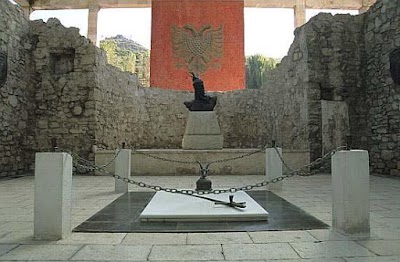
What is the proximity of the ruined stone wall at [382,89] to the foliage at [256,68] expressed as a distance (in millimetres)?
10718

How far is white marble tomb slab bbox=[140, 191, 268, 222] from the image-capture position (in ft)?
9.48

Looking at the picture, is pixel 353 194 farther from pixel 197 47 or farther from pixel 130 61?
pixel 130 61

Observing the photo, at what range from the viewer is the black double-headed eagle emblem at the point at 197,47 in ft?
44.0

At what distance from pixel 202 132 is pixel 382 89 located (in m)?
4.49

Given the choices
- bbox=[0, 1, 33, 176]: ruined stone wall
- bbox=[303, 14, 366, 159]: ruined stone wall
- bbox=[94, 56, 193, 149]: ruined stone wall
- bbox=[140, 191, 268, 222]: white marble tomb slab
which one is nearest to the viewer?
bbox=[140, 191, 268, 222]: white marble tomb slab

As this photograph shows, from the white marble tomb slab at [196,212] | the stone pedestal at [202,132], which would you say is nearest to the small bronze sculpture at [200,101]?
the stone pedestal at [202,132]

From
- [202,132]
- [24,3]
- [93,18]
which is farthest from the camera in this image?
[93,18]

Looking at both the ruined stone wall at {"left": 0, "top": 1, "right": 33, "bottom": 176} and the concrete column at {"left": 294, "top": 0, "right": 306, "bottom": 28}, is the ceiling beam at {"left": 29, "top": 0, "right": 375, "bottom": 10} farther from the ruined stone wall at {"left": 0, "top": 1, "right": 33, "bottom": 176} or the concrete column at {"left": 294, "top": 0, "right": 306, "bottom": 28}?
the ruined stone wall at {"left": 0, "top": 1, "right": 33, "bottom": 176}

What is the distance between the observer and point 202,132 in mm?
7930

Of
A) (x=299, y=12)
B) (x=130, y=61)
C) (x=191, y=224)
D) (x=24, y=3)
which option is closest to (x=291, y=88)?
(x=191, y=224)

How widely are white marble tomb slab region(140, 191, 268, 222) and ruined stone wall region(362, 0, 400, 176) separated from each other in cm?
514

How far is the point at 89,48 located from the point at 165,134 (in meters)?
4.12

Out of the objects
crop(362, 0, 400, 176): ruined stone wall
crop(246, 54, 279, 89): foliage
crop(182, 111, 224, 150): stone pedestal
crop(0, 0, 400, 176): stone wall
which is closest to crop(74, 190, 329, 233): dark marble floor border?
crop(182, 111, 224, 150): stone pedestal

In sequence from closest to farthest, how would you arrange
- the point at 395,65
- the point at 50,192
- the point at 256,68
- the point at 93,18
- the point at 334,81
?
the point at 50,192 → the point at 395,65 → the point at 334,81 → the point at 93,18 → the point at 256,68
